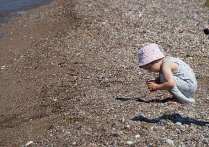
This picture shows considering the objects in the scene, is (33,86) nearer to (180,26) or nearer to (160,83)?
(160,83)

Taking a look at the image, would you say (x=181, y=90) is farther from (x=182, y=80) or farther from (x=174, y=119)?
(x=174, y=119)

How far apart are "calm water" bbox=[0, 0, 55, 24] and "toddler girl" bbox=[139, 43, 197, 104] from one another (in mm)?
13986

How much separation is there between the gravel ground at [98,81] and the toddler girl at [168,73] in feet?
1.08

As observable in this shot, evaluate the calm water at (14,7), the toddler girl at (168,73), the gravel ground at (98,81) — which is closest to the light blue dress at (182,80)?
the toddler girl at (168,73)

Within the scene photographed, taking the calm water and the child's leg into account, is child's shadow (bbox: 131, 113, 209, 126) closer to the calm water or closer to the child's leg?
the child's leg

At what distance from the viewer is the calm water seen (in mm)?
17906

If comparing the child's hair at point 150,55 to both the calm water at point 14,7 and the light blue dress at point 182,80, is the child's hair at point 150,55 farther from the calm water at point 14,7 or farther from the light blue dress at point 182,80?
the calm water at point 14,7

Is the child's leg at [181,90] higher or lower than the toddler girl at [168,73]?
lower

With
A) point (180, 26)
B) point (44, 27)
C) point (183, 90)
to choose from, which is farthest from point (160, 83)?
point (44, 27)

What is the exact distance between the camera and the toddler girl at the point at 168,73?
4809 mm

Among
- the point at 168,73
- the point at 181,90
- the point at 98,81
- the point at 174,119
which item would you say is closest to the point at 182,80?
the point at 181,90

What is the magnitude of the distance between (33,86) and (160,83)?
3577 mm

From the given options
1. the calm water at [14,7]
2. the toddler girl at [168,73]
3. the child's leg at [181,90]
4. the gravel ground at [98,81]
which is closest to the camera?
the gravel ground at [98,81]

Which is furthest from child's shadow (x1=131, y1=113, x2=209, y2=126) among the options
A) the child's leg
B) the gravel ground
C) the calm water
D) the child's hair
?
the calm water
